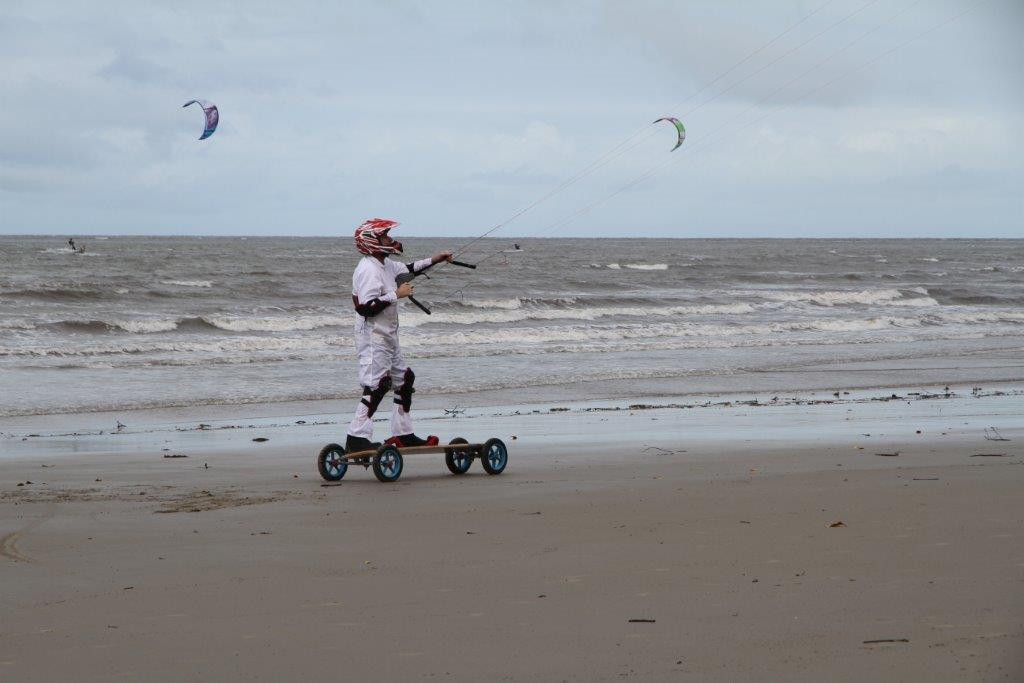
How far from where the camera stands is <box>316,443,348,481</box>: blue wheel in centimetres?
797

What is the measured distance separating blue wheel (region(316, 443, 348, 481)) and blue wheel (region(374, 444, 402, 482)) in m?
0.26

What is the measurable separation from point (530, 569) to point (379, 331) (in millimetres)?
3557

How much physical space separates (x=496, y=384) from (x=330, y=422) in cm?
467

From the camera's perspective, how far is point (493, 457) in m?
8.31

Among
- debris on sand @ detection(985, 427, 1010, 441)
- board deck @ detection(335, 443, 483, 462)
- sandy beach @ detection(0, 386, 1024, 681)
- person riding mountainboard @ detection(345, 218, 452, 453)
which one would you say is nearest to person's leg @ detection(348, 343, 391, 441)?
person riding mountainboard @ detection(345, 218, 452, 453)

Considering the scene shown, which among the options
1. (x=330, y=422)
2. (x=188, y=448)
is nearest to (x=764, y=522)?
(x=188, y=448)

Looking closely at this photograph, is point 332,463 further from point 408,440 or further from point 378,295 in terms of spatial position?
point 378,295

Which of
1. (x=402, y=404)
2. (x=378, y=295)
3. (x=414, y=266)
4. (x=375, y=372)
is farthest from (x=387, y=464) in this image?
(x=414, y=266)

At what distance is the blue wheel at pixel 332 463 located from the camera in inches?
314

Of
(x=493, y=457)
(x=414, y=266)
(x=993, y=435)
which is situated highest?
(x=414, y=266)

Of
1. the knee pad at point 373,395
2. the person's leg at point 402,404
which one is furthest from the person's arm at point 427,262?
the knee pad at point 373,395

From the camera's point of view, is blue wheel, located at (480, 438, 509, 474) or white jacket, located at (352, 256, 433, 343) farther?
blue wheel, located at (480, 438, 509, 474)

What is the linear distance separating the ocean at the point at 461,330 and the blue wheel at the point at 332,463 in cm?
724

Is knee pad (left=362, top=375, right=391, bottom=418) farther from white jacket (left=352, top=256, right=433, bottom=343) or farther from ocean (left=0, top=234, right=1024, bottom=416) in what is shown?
ocean (left=0, top=234, right=1024, bottom=416)
